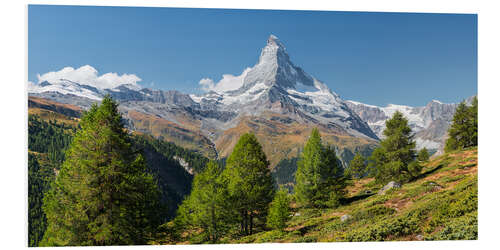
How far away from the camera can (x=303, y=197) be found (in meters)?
21.8

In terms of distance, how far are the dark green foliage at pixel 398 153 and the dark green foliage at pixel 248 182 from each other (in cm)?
1182

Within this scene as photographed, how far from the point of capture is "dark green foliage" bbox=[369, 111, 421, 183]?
22.3 meters

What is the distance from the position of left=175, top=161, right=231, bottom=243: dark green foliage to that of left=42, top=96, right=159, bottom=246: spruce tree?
11.6 ft

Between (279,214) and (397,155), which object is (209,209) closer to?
(279,214)

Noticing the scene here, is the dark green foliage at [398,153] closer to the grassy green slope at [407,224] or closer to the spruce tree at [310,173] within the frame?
the grassy green slope at [407,224]

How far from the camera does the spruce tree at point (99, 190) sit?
1029 cm

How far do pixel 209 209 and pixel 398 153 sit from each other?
55.1 ft

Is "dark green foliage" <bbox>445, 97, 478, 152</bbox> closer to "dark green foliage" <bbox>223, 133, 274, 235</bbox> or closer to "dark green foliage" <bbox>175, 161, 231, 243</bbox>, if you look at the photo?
"dark green foliage" <bbox>223, 133, 274, 235</bbox>

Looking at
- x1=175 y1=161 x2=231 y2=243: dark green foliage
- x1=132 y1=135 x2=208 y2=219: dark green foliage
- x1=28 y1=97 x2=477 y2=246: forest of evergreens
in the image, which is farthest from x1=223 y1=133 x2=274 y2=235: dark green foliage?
x1=132 y1=135 x2=208 y2=219: dark green foliage

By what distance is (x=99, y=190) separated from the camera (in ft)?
35.1

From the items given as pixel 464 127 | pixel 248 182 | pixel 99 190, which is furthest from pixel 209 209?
pixel 464 127

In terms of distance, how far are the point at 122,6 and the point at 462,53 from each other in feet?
66.7

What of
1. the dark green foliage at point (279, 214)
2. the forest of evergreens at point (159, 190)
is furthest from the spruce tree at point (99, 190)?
the dark green foliage at point (279, 214)
